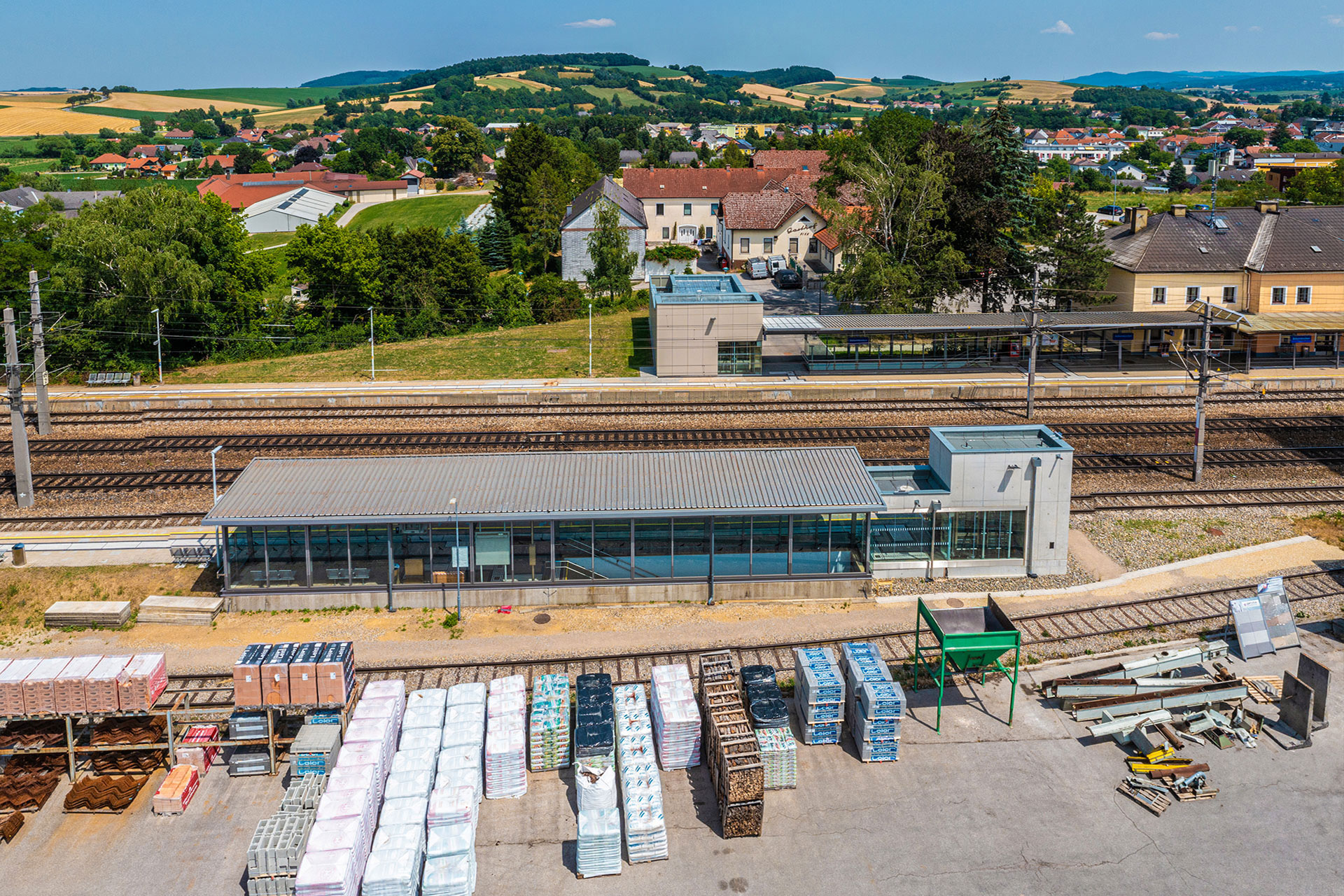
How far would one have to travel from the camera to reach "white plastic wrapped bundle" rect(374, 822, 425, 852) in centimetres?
1675

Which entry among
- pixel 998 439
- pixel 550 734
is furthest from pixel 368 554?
pixel 998 439

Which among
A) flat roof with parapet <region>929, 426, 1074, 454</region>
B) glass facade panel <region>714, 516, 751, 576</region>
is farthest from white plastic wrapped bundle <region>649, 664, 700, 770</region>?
flat roof with parapet <region>929, 426, 1074, 454</region>

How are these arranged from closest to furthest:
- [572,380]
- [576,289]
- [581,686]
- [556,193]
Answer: [581,686], [572,380], [576,289], [556,193]

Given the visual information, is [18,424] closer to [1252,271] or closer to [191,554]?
[191,554]

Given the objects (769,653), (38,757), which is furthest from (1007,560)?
(38,757)

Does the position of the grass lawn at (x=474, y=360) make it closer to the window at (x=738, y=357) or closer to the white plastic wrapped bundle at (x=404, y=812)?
the window at (x=738, y=357)

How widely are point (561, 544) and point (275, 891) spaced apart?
478 inches

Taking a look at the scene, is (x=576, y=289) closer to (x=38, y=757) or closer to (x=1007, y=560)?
(x=1007, y=560)

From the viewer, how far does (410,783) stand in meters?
18.4

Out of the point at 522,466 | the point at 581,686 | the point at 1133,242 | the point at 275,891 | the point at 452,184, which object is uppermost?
the point at 452,184

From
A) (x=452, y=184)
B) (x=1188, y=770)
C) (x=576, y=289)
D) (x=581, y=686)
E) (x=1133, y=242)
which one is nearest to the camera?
(x=1188, y=770)

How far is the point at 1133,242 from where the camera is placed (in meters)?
58.0

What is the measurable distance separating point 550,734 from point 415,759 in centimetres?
261

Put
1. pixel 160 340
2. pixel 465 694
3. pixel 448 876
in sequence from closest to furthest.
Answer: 1. pixel 448 876
2. pixel 465 694
3. pixel 160 340
